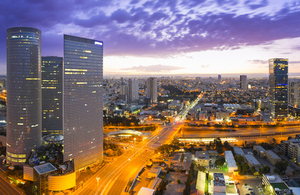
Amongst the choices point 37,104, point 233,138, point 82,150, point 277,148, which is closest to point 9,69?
point 37,104

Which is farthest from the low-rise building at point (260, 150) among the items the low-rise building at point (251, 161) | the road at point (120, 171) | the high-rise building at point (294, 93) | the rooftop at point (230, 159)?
the high-rise building at point (294, 93)

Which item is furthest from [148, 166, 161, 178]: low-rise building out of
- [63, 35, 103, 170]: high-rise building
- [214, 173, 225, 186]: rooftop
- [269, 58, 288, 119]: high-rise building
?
[269, 58, 288, 119]: high-rise building

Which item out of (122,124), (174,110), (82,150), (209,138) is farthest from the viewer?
(174,110)

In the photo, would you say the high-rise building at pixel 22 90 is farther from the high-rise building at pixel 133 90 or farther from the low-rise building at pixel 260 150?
the high-rise building at pixel 133 90

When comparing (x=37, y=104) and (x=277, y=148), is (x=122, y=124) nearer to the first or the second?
(x=37, y=104)

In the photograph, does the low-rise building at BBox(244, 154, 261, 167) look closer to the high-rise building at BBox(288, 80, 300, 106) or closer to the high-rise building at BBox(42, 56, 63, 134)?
the high-rise building at BBox(42, 56, 63, 134)

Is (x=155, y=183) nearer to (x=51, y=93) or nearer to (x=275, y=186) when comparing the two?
(x=275, y=186)
